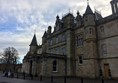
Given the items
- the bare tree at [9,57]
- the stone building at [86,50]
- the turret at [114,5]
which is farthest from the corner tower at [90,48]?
the bare tree at [9,57]

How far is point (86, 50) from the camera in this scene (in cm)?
2928

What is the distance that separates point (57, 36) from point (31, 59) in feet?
33.7

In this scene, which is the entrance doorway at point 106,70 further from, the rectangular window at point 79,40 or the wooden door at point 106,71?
the rectangular window at point 79,40

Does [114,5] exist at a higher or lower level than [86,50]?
higher

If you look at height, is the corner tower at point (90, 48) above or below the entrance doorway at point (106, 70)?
above

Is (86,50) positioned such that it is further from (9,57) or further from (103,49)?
(9,57)

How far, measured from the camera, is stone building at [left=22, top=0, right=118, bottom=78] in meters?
27.0

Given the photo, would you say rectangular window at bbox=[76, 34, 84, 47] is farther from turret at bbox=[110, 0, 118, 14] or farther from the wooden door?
turret at bbox=[110, 0, 118, 14]

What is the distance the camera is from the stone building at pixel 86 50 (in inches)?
1063

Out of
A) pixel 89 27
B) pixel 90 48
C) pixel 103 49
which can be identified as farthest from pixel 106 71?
pixel 89 27

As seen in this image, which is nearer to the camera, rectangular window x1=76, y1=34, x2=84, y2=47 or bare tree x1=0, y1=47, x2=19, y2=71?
rectangular window x1=76, y1=34, x2=84, y2=47

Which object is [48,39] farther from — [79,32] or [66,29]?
[79,32]

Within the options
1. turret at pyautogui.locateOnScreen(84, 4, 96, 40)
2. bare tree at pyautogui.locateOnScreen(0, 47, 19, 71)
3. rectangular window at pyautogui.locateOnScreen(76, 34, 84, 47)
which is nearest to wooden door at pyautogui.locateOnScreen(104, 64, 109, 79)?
turret at pyautogui.locateOnScreen(84, 4, 96, 40)

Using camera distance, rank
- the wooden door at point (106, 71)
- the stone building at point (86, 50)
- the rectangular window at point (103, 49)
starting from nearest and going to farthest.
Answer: the stone building at point (86, 50)
the wooden door at point (106, 71)
the rectangular window at point (103, 49)
